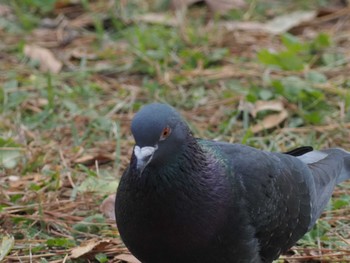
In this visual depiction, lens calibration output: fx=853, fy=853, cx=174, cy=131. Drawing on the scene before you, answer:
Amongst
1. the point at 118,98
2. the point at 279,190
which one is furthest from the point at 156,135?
the point at 118,98

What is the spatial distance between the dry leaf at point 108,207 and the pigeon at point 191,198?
1.13 metres

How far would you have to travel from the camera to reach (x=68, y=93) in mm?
7125

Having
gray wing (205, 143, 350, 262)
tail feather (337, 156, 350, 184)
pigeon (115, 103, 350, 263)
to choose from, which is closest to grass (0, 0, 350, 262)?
tail feather (337, 156, 350, 184)

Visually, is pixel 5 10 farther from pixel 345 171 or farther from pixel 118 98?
pixel 345 171

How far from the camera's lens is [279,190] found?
15.2ft

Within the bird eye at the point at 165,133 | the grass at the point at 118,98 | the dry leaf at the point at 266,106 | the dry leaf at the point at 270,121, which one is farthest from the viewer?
the dry leaf at the point at 266,106

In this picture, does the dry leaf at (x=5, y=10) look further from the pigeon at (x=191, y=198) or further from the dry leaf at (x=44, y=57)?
the pigeon at (x=191, y=198)

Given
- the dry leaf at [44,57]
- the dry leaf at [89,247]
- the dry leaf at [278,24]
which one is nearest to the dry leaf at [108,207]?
the dry leaf at [89,247]

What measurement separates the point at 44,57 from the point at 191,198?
13.2ft

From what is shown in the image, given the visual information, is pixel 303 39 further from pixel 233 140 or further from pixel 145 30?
pixel 233 140

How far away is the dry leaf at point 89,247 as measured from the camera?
4.87 metres

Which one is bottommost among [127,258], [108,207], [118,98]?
[127,258]

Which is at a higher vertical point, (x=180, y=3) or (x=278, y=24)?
(x=180, y=3)

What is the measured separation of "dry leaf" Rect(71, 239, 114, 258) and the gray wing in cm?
95
